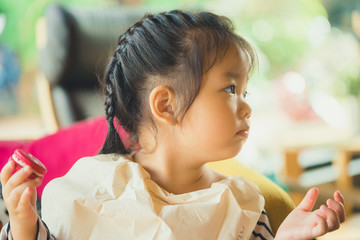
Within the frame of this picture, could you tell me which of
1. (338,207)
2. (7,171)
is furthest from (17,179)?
(338,207)

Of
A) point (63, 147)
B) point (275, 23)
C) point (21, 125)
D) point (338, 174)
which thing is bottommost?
point (338, 174)

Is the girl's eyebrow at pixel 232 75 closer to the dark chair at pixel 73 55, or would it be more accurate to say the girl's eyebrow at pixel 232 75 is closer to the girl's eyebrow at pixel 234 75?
the girl's eyebrow at pixel 234 75

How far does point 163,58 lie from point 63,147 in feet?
1.55

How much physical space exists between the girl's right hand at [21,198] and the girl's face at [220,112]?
29 centimetres

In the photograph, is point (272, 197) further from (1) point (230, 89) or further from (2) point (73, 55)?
(2) point (73, 55)

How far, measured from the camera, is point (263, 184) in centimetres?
98

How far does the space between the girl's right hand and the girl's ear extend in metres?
0.25

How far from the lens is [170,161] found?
0.88 m

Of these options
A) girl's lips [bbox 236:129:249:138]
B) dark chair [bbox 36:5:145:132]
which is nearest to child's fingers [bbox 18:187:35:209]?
girl's lips [bbox 236:129:249:138]

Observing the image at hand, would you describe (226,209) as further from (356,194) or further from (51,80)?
(356,194)

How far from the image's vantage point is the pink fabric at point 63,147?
3.66 feet

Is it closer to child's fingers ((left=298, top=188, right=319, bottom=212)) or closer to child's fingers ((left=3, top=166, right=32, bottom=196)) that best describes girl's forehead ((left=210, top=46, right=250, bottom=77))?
child's fingers ((left=298, top=188, right=319, bottom=212))

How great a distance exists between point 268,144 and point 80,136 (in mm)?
2349

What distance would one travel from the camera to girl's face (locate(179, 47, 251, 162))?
0.81 metres
